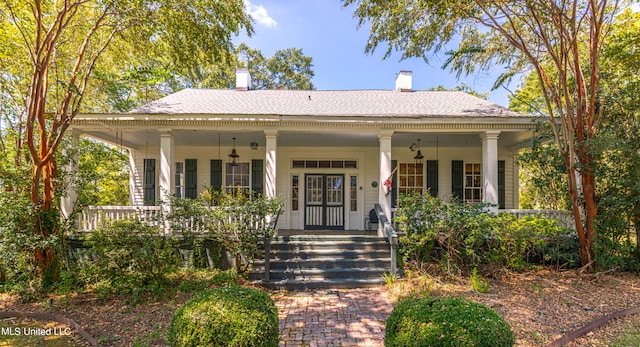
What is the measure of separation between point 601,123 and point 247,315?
7276 mm

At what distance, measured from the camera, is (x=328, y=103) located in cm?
901

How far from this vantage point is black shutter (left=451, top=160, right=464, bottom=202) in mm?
9188

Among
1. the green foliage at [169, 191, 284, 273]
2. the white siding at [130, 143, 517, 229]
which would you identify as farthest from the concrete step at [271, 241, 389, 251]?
the white siding at [130, 143, 517, 229]

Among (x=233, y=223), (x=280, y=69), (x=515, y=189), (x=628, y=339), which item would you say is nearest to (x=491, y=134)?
(x=515, y=189)

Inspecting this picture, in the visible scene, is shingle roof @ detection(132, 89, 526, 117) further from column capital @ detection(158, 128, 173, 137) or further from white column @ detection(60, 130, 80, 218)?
white column @ detection(60, 130, 80, 218)

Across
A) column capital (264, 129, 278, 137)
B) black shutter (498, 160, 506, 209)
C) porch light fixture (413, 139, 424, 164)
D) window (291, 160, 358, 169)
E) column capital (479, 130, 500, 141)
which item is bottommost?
black shutter (498, 160, 506, 209)

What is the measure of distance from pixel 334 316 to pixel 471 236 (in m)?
2.89

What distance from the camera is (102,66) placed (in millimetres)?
8938

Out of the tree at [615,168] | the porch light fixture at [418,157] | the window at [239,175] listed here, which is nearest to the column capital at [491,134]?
the tree at [615,168]

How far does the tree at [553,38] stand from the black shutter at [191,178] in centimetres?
636

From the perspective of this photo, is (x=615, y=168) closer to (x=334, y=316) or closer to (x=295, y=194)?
(x=334, y=316)

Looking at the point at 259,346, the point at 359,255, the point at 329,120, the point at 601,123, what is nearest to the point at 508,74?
the point at 601,123

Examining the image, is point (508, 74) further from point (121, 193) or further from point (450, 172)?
point (121, 193)

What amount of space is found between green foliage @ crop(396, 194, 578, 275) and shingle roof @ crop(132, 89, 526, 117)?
2473mm
